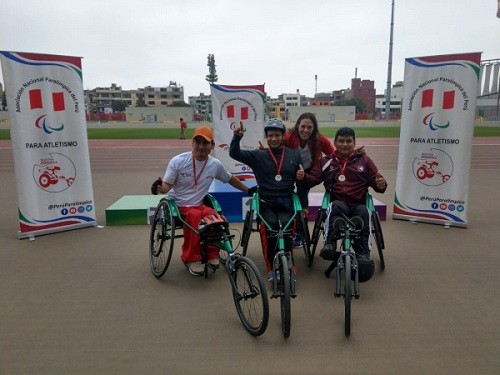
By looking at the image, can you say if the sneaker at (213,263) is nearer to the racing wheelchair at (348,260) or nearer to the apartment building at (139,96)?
the racing wheelchair at (348,260)

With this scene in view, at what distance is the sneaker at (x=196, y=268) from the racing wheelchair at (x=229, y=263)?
66 mm

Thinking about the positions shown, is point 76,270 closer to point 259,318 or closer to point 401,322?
point 259,318

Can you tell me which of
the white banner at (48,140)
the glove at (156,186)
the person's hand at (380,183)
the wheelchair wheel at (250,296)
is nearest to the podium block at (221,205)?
the white banner at (48,140)

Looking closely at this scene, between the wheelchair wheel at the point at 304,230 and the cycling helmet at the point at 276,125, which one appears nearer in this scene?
the wheelchair wheel at the point at 304,230

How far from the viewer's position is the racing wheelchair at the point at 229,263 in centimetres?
265

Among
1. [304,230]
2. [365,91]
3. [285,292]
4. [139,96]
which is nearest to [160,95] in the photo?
[139,96]

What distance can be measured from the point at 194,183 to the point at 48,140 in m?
2.38

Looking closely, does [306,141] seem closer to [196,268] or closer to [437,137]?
[196,268]

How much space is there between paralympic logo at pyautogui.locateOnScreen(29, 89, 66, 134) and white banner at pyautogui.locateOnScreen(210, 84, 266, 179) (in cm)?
292

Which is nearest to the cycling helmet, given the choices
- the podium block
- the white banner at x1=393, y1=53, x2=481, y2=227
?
the podium block

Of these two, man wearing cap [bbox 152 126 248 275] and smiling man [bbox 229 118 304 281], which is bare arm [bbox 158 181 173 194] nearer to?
man wearing cap [bbox 152 126 248 275]

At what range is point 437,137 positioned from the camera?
530 centimetres

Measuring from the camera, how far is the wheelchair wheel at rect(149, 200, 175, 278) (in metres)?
3.54

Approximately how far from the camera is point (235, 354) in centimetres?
252
